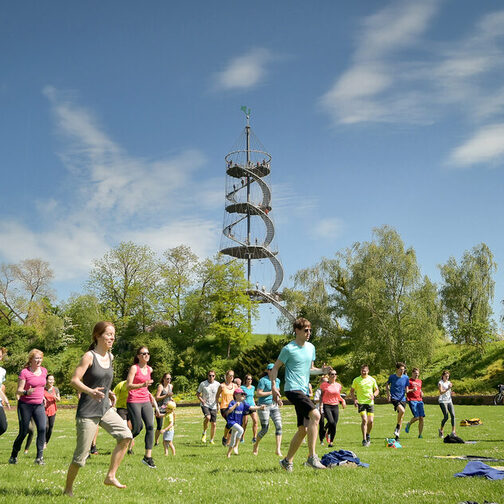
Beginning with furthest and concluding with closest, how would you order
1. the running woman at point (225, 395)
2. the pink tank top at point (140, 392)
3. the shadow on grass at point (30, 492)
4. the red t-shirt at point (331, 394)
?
the running woman at point (225, 395) → the red t-shirt at point (331, 394) → the pink tank top at point (140, 392) → the shadow on grass at point (30, 492)

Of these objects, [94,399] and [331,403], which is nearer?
[94,399]

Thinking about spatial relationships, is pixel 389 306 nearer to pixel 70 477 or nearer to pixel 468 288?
pixel 468 288

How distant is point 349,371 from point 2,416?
4168cm

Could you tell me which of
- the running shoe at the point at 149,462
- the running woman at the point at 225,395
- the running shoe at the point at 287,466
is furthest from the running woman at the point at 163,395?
the running shoe at the point at 287,466

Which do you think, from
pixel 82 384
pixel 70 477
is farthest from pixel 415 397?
pixel 82 384

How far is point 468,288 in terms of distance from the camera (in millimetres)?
57156

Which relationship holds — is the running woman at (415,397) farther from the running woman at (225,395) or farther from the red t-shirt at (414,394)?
the running woman at (225,395)

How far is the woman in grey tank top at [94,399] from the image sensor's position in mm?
6711

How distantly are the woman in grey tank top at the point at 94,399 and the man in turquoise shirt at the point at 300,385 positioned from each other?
9.09 ft

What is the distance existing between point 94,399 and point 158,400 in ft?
24.5

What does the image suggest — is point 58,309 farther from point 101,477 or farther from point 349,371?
point 101,477

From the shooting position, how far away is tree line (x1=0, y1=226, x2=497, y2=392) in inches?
1966

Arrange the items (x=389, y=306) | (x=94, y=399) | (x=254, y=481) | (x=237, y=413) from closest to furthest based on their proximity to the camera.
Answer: (x=94, y=399) → (x=254, y=481) → (x=237, y=413) → (x=389, y=306)

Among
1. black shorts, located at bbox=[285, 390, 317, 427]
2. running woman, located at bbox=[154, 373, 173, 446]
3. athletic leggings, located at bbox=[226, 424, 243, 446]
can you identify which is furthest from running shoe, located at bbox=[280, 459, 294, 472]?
running woman, located at bbox=[154, 373, 173, 446]
